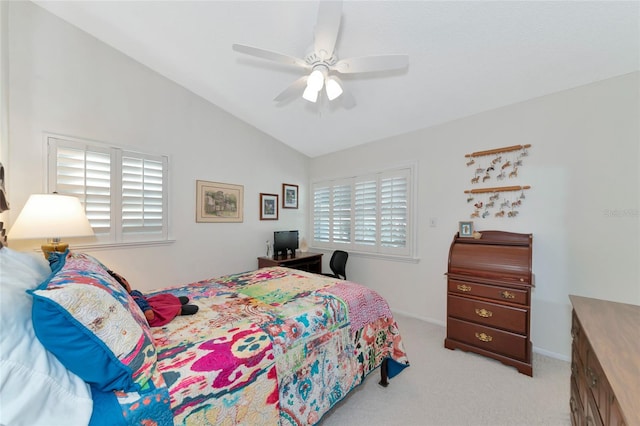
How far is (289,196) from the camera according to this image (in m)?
4.35

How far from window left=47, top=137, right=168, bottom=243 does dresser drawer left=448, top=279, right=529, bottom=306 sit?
3272 millimetres

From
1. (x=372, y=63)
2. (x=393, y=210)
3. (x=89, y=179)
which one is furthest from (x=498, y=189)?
(x=89, y=179)

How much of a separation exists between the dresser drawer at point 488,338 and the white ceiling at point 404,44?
225 cm

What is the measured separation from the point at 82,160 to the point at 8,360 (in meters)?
2.42

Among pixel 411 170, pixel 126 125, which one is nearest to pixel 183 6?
pixel 126 125

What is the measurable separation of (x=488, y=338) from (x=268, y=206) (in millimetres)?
3214

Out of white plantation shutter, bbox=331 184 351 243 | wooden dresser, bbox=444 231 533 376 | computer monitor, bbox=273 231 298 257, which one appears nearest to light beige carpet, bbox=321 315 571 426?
wooden dresser, bbox=444 231 533 376

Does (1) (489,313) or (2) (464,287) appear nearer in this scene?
(1) (489,313)

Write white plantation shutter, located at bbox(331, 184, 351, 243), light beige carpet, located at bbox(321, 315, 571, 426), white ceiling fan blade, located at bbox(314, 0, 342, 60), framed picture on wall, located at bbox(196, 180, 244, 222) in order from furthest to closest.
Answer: white plantation shutter, located at bbox(331, 184, 351, 243), framed picture on wall, located at bbox(196, 180, 244, 222), light beige carpet, located at bbox(321, 315, 571, 426), white ceiling fan blade, located at bbox(314, 0, 342, 60)

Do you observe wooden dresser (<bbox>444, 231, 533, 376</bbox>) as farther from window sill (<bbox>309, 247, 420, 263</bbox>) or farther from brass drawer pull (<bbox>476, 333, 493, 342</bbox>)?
window sill (<bbox>309, 247, 420, 263</bbox>)

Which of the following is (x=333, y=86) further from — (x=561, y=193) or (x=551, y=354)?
(x=551, y=354)

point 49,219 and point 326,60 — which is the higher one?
point 326,60

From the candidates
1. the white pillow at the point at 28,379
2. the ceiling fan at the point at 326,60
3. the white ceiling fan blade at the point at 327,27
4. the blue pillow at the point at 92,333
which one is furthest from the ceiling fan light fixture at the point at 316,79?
the white pillow at the point at 28,379

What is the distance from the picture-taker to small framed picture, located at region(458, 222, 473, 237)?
2691mm
